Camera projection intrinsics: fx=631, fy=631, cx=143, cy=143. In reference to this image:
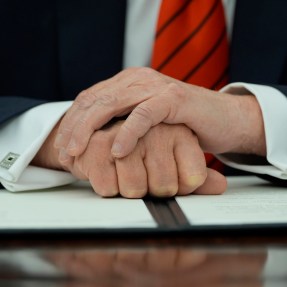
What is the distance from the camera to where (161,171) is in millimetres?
681

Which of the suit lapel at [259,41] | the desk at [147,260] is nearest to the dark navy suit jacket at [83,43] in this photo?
the suit lapel at [259,41]

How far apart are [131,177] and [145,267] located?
25 centimetres

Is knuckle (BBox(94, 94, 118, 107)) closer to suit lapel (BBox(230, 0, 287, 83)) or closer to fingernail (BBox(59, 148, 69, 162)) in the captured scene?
fingernail (BBox(59, 148, 69, 162))

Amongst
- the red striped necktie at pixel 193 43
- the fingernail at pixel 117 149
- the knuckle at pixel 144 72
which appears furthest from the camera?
the red striped necktie at pixel 193 43

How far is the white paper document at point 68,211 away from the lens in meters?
0.52

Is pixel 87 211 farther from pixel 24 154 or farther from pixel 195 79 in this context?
pixel 195 79

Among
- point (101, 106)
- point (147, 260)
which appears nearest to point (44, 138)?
point (101, 106)

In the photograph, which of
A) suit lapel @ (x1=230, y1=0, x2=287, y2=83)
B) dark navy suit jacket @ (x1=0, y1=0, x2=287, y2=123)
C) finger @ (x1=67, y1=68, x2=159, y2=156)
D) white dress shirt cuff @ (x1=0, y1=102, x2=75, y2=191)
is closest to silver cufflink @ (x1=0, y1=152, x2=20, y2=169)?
white dress shirt cuff @ (x1=0, y1=102, x2=75, y2=191)

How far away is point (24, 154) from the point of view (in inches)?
30.6

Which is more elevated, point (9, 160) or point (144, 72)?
point (144, 72)

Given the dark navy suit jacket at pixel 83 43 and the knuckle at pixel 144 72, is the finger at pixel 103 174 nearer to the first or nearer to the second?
the knuckle at pixel 144 72

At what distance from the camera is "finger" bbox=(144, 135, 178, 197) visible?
2.22 ft

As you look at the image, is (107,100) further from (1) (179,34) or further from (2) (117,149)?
(1) (179,34)

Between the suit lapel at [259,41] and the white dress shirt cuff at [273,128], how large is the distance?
1.00 feet
